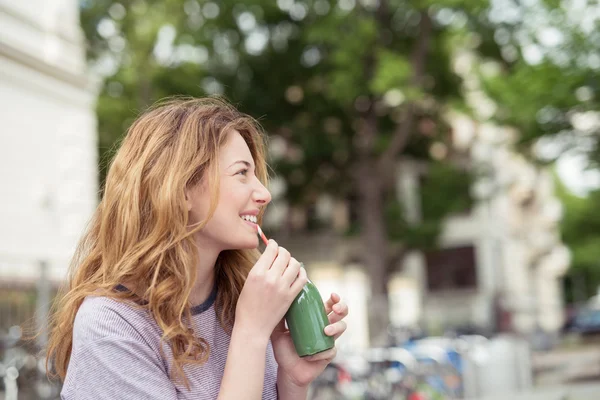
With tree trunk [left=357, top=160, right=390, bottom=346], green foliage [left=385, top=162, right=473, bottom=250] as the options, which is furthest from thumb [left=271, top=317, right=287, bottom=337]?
green foliage [left=385, top=162, right=473, bottom=250]

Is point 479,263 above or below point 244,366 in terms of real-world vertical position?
above

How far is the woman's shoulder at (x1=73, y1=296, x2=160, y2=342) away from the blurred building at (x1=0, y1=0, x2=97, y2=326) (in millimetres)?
11572

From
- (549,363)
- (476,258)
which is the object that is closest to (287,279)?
(549,363)

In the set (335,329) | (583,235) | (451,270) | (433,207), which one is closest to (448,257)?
(451,270)

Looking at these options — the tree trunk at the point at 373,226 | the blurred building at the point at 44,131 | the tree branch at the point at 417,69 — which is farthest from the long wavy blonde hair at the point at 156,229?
the tree trunk at the point at 373,226

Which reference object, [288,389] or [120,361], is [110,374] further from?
[288,389]

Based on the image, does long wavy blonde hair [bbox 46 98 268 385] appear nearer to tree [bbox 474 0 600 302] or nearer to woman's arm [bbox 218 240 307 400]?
woman's arm [bbox 218 240 307 400]

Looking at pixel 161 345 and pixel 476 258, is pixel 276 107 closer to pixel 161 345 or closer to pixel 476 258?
pixel 476 258

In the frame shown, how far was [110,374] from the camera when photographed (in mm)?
1252

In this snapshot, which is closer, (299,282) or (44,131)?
(299,282)

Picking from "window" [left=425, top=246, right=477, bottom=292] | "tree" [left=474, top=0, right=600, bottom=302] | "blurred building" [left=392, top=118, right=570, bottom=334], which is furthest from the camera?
"window" [left=425, top=246, right=477, bottom=292]

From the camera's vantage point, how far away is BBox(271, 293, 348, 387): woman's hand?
4.95ft

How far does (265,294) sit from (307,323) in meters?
0.14

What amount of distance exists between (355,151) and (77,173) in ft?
30.1
